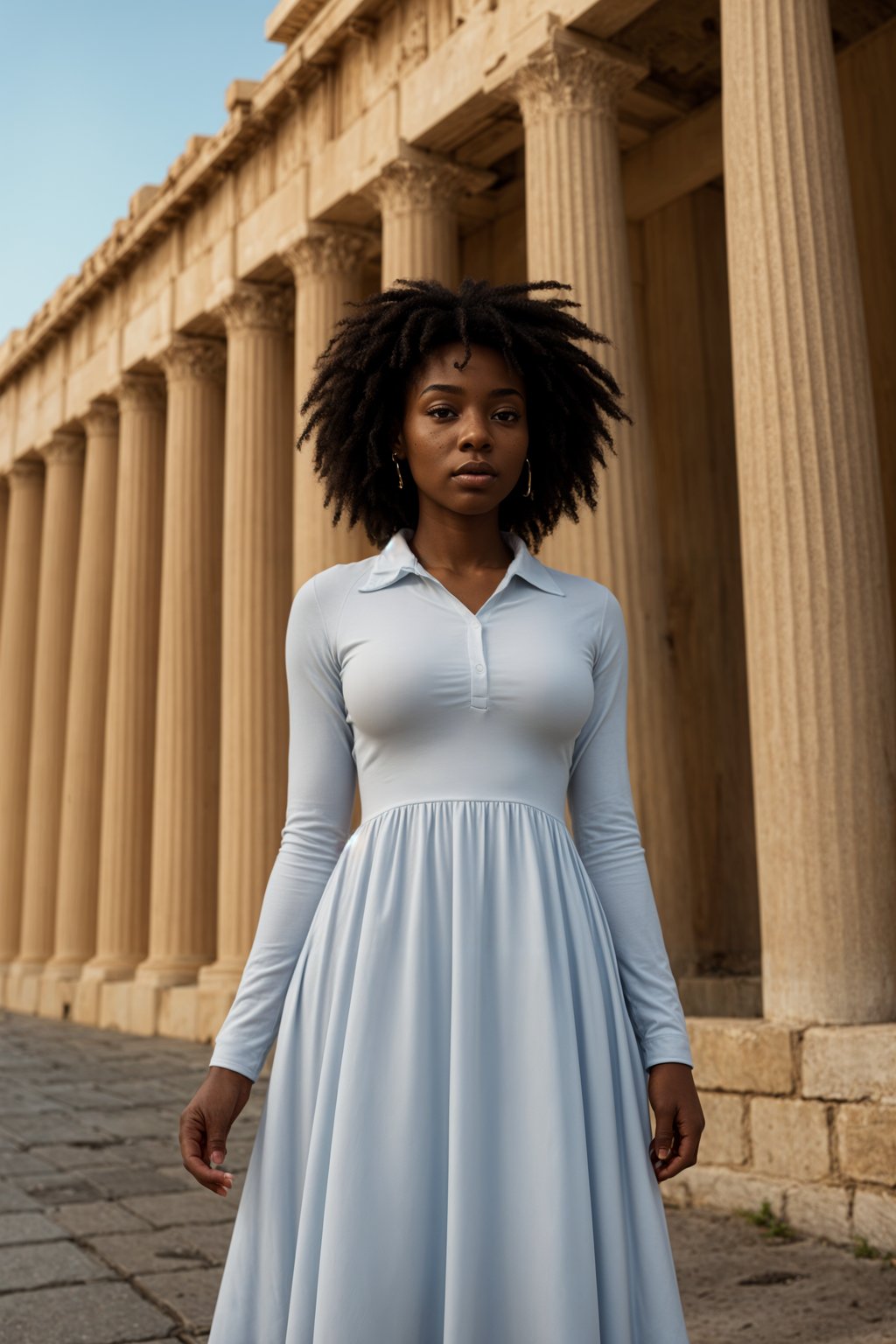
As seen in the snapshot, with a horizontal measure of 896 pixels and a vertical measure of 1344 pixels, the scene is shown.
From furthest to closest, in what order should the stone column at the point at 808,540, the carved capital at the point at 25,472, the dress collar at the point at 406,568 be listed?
the carved capital at the point at 25,472 < the stone column at the point at 808,540 < the dress collar at the point at 406,568

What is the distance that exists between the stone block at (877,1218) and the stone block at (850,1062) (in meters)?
0.51

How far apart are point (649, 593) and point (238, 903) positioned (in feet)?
24.4

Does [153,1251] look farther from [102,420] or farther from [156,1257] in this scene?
[102,420]

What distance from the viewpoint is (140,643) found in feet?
67.3

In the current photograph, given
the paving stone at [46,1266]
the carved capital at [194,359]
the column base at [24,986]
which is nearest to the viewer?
the paving stone at [46,1266]

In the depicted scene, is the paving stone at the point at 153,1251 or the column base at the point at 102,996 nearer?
the paving stone at the point at 153,1251

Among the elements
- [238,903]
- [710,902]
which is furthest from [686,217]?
[238,903]

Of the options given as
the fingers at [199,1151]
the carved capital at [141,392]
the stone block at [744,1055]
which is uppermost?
the carved capital at [141,392]

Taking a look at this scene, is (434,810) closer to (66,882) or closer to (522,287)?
(522,287)

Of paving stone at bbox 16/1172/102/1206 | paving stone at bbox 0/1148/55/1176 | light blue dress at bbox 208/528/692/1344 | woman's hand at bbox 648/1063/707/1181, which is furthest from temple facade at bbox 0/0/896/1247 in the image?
light blue dress at bbox 208/528/692/1344

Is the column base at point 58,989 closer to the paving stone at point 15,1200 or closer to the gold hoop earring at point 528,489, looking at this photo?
the paving stone at point 15,1200

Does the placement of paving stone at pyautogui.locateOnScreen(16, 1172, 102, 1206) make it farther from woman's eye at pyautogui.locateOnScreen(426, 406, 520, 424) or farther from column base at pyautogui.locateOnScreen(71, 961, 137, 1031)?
column base at pyautogui.locateOnScreen(71, 961, 137, 1031)

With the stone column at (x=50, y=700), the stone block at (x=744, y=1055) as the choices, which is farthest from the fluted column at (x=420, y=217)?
the stone column at (x=50, y=700)

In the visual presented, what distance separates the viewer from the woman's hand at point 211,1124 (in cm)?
253
